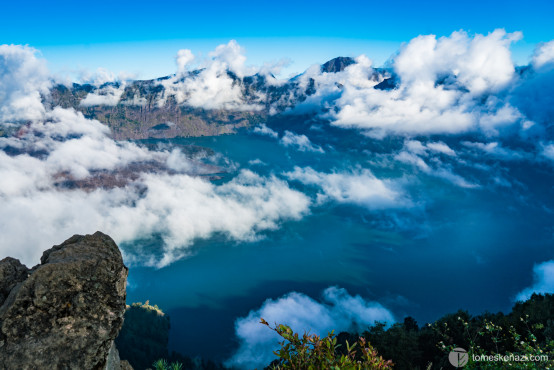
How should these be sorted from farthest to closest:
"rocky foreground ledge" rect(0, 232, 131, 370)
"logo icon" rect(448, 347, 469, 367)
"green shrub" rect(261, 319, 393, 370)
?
"logo icon" rect(448, 347, 469, 367) < "rocky foreground ledge" rect(0, 232, 131, 370) < "green shrub" rect(261, 319, 393, 370)

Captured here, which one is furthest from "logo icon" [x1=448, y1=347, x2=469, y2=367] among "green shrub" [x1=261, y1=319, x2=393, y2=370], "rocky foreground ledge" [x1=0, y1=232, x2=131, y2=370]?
"rocky foreground ledge" [x1=0, y1=232, x2=131, y2=370]

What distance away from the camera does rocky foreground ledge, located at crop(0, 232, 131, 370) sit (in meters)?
6.16

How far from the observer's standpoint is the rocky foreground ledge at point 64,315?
243 inches

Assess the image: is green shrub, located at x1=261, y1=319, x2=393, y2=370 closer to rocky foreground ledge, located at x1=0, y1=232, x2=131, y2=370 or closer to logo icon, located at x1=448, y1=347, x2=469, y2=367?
rocky foreground ledge, located at x1=0, y1=232, x2=131, y2=370

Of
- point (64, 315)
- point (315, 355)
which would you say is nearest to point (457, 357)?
point (315, 355)

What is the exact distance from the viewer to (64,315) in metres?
6.69

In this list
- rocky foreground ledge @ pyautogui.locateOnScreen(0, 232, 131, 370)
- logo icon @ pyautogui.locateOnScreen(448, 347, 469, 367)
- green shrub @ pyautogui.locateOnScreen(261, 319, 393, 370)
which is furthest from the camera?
logo icon @ pyautogui.locateOnScreen(448, 347, 469, 367)

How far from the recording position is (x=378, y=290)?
156375 millimetres

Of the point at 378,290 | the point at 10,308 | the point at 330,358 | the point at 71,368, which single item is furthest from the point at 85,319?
the point at 378,290

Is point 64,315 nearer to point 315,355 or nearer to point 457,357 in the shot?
point 315,355

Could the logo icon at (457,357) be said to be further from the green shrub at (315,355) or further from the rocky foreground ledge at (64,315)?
the rocky foreground ledge at (64,315)

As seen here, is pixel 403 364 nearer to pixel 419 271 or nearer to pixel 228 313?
pixel 228 313

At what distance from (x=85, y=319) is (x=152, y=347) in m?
96.7

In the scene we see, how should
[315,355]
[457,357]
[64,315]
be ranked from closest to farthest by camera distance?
1. [315,355]
2. [64,315]
3. [457,357]
